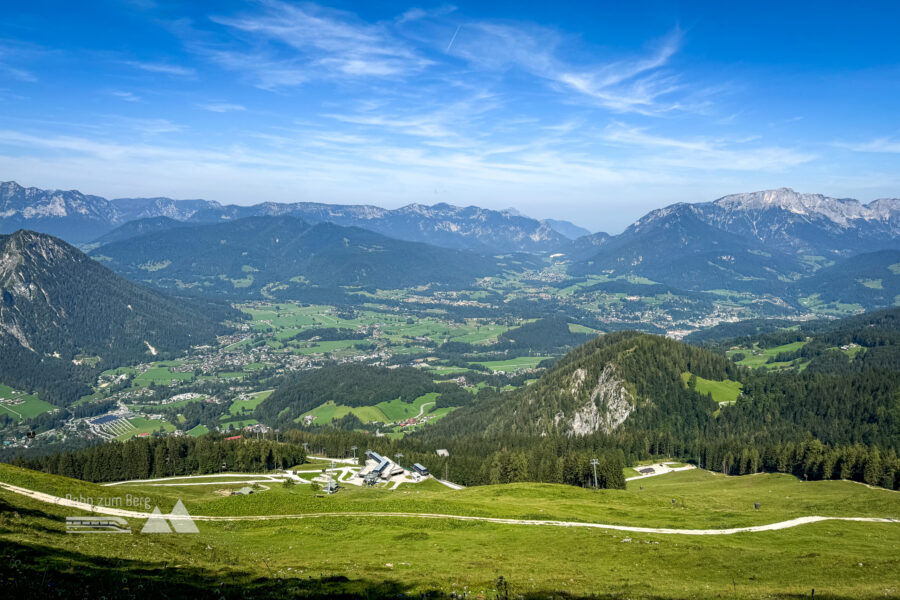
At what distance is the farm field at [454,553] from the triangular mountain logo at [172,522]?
122 cm

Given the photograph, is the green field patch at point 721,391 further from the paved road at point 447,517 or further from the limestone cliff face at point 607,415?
the paved road at point 447,517

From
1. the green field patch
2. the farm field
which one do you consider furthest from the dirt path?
the farm field

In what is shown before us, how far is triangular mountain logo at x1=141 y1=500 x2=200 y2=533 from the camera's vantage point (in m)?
48.4

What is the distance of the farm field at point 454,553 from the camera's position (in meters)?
31.8

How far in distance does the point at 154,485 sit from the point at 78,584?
3602 inches

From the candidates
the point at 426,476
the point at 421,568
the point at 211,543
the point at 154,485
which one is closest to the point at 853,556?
the point at 421,568

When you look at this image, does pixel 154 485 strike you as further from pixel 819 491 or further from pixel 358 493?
pixel 819 491

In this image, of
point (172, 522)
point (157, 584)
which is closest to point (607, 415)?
point (172, 522)

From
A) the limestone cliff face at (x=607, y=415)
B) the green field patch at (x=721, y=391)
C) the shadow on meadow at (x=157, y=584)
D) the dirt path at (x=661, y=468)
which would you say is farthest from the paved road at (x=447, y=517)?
the green field patch at (x=721, y=391)

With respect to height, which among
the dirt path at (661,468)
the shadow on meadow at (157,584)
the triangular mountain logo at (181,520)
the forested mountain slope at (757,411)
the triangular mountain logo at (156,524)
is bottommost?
the dirt path at (661,468)

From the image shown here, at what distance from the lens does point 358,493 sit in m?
95.1

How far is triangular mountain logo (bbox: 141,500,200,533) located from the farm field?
1.22 m

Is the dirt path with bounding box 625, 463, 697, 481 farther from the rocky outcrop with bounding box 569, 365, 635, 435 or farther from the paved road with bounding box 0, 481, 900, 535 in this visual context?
the paved road with bounding box 0, 481, 900, 535

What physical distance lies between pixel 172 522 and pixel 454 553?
2905 cm
